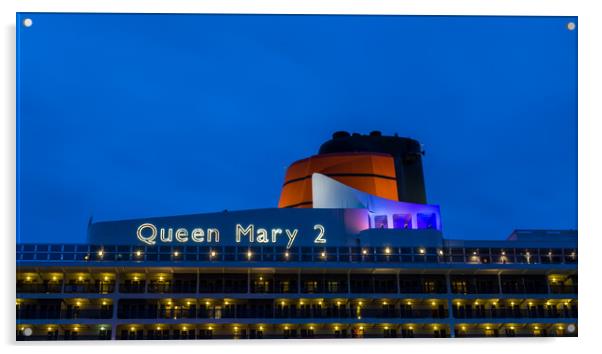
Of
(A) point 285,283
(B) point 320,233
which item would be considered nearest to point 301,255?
(A) point 285,283

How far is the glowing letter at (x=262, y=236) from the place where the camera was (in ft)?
98.8

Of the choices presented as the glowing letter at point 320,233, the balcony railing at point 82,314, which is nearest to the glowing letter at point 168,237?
the balcony railing at point 82,314

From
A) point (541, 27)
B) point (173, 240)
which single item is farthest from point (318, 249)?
point (541, 27)

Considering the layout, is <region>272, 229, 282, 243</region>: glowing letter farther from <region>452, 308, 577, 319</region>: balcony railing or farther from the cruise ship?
<region>452, 308, 577, 319</region>: balcony railing

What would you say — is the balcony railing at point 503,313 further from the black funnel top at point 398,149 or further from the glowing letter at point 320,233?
the black funnel top at point 398,149

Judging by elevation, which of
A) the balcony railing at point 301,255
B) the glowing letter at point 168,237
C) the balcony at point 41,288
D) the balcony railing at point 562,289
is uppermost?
the glowing letter at point 168,237

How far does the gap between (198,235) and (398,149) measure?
40.0 feet

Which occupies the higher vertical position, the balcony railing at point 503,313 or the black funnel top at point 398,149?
the black funnel top at point 398,149

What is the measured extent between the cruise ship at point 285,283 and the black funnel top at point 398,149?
6.93 m

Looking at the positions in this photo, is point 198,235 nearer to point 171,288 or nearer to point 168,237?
point 168,237

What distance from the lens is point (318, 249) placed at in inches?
1172

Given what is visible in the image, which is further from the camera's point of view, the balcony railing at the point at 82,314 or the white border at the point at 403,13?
the balcony railing at the point at 82,314
